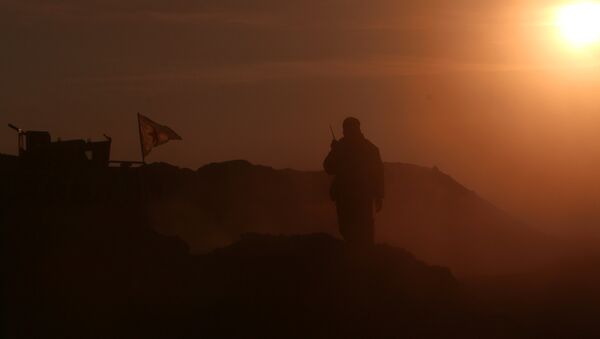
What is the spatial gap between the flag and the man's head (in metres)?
10.00

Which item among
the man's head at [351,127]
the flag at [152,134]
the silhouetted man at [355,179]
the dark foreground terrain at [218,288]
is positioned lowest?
the dark foreground terrain at [218,288]

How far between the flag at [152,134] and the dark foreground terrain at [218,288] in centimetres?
477

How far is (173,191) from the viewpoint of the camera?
49.0 meters

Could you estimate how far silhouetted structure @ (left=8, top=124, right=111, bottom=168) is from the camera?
27484 mm

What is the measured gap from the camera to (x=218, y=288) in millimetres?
21281

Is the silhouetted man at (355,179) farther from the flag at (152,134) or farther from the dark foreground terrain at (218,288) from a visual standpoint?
the flag at (152,134)

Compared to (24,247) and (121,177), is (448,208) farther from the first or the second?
(24,247)

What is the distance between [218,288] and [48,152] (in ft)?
26.9

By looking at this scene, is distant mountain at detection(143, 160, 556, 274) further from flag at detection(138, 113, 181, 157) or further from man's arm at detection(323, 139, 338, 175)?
man's arm at detection(323, 139, 338, 175)

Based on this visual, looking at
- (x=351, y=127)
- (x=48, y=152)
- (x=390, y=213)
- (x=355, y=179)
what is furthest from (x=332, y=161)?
(x=390, y=213)

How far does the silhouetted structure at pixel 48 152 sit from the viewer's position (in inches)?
1082

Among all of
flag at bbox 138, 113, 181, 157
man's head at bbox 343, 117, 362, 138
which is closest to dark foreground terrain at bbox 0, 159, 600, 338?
man's head at bbox 343, 117, 362, 138

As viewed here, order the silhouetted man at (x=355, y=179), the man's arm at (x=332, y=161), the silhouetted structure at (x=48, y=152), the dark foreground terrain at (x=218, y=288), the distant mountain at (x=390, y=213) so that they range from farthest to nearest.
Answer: the distant mountain at (x=390, y=213), the silhouetted structure at (x=48, y=152), the man's arm at (x=332, y=161), the silhouetted man at (x=355, y=179), the dark foreground terrain at (x=218, y=288)

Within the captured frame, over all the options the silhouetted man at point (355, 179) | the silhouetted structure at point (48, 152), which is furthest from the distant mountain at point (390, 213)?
the silhouetted man at point (355, 179)
